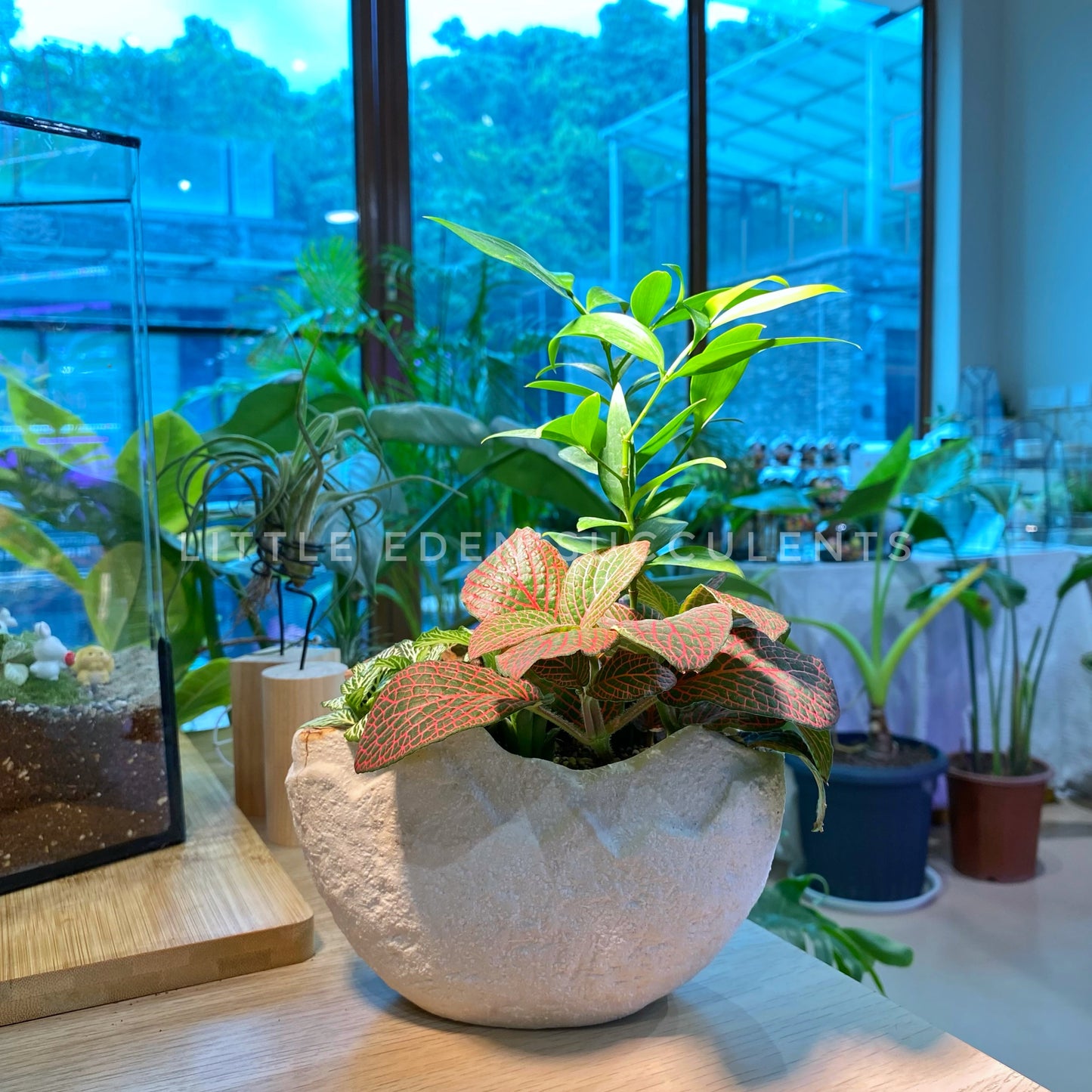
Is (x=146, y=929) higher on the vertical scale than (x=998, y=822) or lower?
higher

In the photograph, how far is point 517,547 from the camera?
Answer: 540 mm

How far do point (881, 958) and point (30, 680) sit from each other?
35.6 inches

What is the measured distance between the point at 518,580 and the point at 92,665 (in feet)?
1.37

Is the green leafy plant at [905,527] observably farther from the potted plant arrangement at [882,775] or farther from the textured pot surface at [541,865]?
the textured pot surface at [541,865]

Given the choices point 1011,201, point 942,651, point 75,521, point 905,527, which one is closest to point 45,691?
point 75,521

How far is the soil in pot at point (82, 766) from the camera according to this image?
0.72m

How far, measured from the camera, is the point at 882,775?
2.09 m

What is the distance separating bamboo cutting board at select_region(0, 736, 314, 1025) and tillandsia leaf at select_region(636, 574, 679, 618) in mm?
321

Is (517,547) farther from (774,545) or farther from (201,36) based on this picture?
(201,36)

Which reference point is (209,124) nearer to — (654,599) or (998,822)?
(654,599)

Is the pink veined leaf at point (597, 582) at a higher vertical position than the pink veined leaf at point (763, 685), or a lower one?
higher

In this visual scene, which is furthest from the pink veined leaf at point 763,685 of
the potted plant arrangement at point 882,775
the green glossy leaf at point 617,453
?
the potted plant arrangement at point 882,775

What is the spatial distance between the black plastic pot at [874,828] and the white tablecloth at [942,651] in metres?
0.30

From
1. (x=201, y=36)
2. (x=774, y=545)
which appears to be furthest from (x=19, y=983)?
(x=201, y=36)
